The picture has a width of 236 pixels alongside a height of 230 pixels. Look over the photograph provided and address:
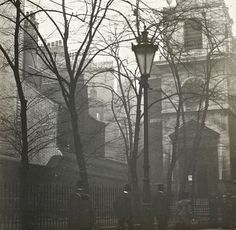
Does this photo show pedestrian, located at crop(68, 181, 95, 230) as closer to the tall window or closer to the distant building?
the distant building

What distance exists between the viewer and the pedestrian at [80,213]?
10641 mm

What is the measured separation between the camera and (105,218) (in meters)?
13.7

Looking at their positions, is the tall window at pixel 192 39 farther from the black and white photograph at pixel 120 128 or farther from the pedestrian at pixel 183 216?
the pedestrian at pixel 183 216

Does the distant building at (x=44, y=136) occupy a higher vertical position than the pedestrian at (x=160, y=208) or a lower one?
higher

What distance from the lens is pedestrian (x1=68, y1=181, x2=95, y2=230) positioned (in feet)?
34.9

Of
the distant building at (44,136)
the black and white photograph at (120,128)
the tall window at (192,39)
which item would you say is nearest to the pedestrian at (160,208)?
the black and white photograph at (120,128)

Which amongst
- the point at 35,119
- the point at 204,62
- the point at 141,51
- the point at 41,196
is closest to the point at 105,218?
the point at 41,196

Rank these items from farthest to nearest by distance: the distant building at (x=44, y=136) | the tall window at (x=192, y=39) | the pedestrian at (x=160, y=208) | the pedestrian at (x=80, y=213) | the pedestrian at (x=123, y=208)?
the tall window at (x=192, y=39) < the distant building at (x=44, y=136) < the pedestrian at (x=160, y=208) < the pedestrian at (x=123, y=208) < the pedestrian at (x=80, y=213)

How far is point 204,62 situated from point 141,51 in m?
15.3

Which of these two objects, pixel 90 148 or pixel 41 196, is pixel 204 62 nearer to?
pixel 90 148

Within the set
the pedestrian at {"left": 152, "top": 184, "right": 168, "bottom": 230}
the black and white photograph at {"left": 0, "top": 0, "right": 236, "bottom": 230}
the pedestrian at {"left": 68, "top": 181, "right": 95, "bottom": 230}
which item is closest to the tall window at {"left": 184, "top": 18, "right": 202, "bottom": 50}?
the black and white photograph at {"left": 0, "top": 0, "right": 236, "bottom": 230}

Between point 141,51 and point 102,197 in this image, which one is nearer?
point 141,51

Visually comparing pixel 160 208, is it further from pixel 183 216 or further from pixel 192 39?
pixel 192 39

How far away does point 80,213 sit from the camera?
34.8 feet
